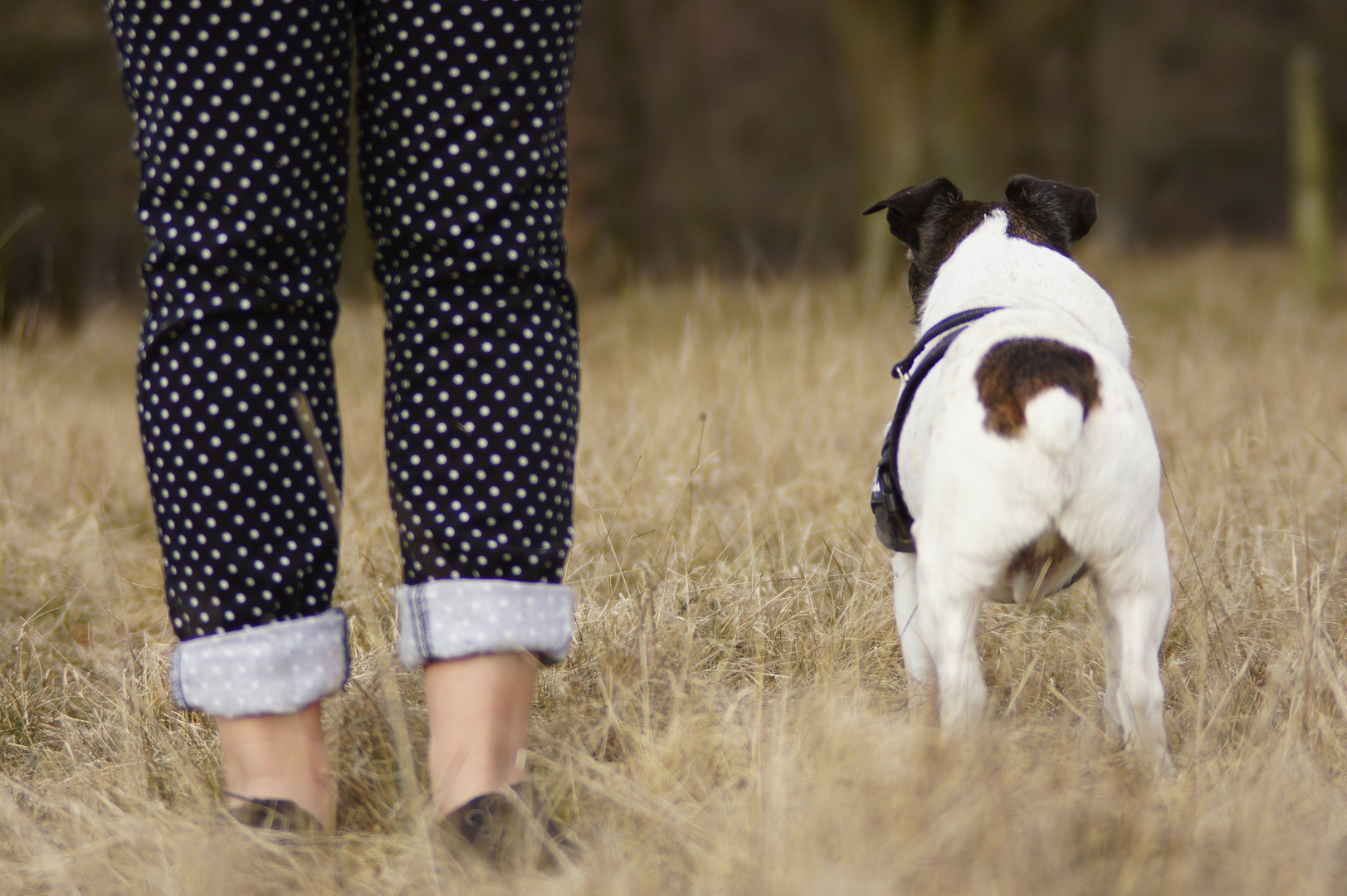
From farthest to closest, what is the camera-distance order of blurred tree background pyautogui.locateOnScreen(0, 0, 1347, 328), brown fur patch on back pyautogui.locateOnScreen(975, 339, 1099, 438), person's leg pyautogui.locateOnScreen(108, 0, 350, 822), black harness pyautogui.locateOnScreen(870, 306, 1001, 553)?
blurred tree background pyautogui.locateOnScreen(0, 0, 1347, 328) → black harness pyautogui.locateOnScreen(870, 306, 1001, 553) → brown fur patch on back pyautogui.locateOnScreen(975, 339, 1099, 438) → person's leg pyautogui.locateOnScreen(108, 0, 350, 822)

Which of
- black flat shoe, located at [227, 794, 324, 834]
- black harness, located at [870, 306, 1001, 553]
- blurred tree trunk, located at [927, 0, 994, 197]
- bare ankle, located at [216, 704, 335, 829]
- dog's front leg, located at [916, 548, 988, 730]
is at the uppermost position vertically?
blurred tree trunk, located at [927, 0, 994, 197]

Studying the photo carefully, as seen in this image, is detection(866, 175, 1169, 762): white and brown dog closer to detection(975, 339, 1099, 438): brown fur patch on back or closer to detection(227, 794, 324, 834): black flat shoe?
detection(975, 339, 1099, 438): brown fur patch on back

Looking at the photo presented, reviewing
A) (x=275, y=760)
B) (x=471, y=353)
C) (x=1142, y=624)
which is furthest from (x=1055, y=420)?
(x=275, y=760)

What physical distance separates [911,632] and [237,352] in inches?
44.1

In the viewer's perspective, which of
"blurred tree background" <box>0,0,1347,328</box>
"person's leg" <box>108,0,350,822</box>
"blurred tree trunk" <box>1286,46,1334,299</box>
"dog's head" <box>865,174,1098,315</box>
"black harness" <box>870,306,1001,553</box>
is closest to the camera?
"person's leg" <box>108,0,350,822</box>

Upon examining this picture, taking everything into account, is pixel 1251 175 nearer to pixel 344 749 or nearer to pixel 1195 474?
pixel 1195 474

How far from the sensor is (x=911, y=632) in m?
1.74

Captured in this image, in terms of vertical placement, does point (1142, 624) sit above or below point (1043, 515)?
below

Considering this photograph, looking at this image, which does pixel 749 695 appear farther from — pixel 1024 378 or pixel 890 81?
pixel 890 81

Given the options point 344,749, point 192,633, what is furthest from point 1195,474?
point 192,633

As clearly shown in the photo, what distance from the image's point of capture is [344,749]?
158 cm

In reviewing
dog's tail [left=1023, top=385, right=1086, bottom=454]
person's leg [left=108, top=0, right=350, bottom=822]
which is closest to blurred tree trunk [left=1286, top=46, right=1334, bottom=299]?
dog's tail [left=1023, top=385, right=1086, bottom=454]

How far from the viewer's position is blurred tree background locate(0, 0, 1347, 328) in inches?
286

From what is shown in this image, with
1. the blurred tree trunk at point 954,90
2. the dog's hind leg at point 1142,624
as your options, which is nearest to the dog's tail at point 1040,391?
the dog's hind leg at point 1142,624
